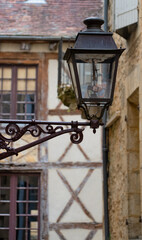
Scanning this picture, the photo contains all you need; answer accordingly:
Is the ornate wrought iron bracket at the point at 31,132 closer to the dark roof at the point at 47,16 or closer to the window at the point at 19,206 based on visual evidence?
the window at the point at 19,206

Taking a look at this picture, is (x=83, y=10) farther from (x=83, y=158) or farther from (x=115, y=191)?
(x=115, y=191)

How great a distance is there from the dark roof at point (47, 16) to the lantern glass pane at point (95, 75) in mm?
6451

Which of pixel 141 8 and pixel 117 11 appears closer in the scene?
pixel 141 8

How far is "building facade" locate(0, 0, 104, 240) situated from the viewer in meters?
9.91

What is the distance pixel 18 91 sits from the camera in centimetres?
1055

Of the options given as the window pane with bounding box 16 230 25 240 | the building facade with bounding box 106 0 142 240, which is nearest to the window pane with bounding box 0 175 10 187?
the window pane with bounding box 16 230 25 240

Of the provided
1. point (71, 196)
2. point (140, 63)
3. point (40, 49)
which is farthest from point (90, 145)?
point (140, 63)

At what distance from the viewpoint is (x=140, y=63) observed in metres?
5.73

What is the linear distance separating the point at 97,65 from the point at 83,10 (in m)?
7.29

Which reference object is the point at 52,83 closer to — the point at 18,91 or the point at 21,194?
the point at 18,91

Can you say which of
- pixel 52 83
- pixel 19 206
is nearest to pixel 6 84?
pixel 52 83

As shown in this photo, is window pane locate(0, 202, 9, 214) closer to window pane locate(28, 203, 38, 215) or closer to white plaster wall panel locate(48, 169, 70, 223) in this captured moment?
window pane locate(28, 203, 38, 215)

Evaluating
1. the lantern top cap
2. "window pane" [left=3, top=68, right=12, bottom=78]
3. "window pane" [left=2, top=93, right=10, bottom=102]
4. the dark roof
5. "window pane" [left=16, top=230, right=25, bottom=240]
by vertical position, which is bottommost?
"window pane" [left=16, top=230, right=25, bottom=240]

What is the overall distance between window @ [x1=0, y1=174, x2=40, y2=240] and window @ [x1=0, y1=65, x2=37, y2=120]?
1.19m
